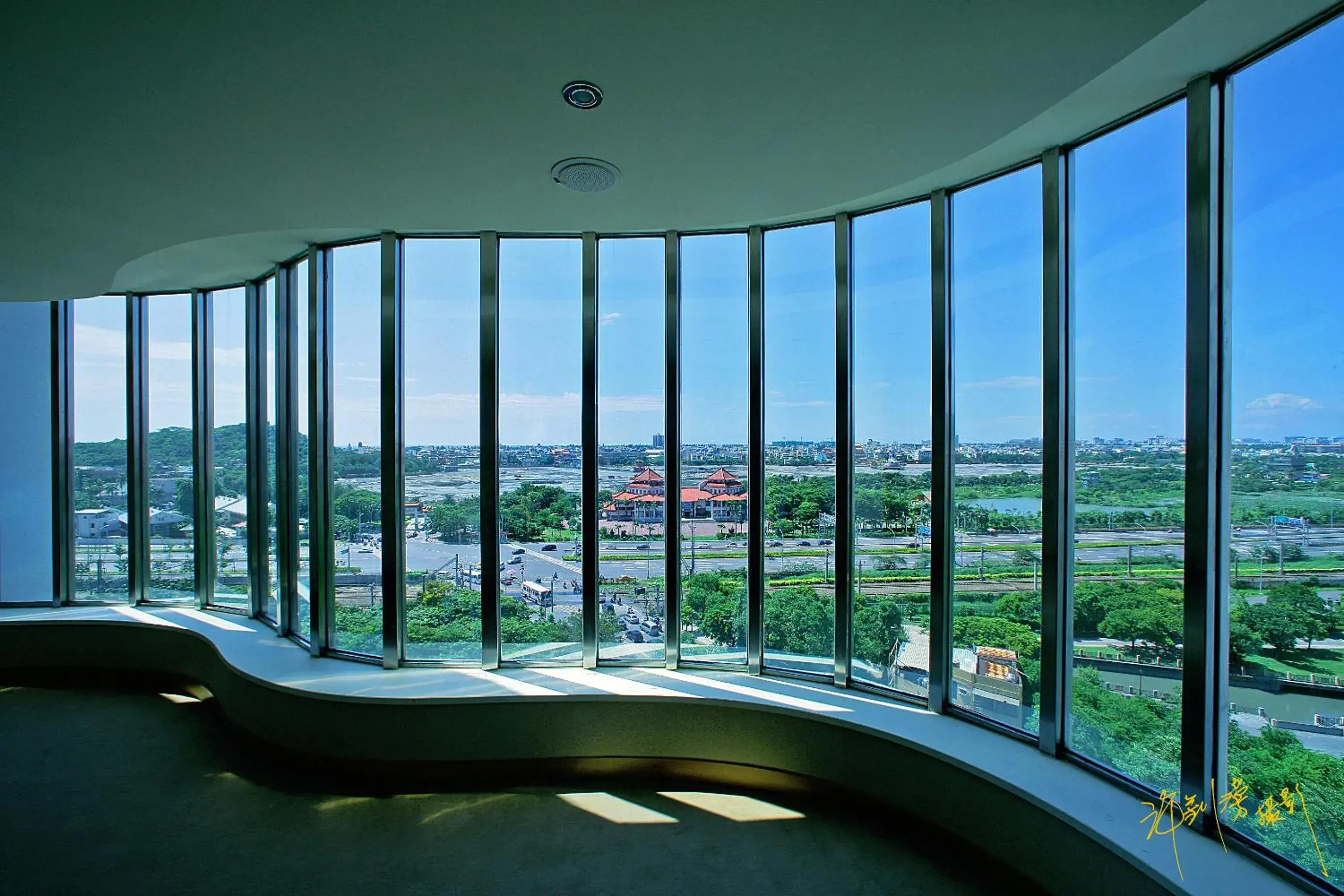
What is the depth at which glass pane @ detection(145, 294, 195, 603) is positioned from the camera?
5.51 metres

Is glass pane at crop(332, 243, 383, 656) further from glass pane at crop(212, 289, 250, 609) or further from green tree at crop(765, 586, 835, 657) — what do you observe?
green tree at crop(765, 586, 835, 657)

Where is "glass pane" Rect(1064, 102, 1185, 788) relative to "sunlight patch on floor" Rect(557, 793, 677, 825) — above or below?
above

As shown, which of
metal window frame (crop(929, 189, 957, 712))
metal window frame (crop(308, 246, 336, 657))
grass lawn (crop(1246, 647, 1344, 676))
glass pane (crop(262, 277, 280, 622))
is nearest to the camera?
grass lawn (crop(1246, 647, 1344, 676))

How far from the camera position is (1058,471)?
113 inches

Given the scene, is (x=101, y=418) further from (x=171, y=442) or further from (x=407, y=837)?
(x=407, y=837)

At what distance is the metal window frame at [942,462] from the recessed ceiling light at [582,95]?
2082 millimetres

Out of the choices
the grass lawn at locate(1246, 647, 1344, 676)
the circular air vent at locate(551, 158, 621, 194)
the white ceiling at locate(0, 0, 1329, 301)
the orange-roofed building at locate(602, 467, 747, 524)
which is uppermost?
the circular air vent at locate(551, 158, 621, 194)

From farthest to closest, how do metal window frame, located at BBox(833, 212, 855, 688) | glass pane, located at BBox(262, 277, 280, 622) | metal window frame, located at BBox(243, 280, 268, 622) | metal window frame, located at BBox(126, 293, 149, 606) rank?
metal window frame, located at BBox(126, 293, 149, 606) < metal window frame, located at BBox(243, 280, 268, 622) < glass pane, located at BBox(262, 277, 280, 622) < metal window frame, located at BBox(833, 212, 855, 688)

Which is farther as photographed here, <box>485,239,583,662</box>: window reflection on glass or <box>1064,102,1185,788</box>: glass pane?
<box>485,239,583,662</box>: window reflection on glass

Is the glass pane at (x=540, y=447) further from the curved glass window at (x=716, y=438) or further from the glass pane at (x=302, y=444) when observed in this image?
the glass pane at (x=302, y=444)

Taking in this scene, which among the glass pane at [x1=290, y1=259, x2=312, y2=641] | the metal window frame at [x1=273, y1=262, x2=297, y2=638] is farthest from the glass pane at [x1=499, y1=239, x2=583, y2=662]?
the metal window frame at [x1=273, y1=262, x2=297, y2=638]

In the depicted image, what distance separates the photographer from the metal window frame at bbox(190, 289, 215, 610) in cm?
545

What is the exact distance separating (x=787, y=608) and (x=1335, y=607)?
243 centimetres
